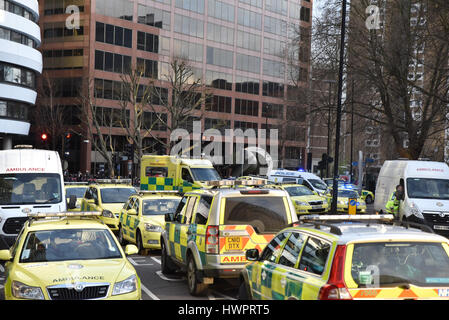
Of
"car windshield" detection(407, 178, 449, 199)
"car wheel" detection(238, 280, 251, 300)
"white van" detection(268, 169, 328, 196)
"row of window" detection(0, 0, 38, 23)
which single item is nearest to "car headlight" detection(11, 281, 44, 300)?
"car wheel" detection(238, 280, 251, 300)

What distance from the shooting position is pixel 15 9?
53.7 metres

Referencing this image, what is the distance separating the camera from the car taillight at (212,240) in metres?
9.89

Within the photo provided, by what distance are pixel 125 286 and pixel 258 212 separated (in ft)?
10.9

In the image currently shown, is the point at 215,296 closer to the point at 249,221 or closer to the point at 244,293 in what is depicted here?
the point at 249,221

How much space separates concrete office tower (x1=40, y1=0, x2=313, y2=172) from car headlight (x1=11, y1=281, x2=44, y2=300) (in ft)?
174

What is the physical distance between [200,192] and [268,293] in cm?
447

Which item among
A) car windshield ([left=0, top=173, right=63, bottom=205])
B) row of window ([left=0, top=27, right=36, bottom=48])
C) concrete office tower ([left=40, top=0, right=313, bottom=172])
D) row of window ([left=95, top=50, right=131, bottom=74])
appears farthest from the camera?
row of window ([left=95, top=50, right=131, bottom=74])

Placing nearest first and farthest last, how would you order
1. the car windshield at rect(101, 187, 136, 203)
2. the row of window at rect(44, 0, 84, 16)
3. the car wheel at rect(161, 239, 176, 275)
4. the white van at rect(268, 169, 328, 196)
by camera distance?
the car wheel at rect(161, 239, 176, 275), the car windshield at rect(101, 187, 136, 203), the white van at rect(268, 169, 328, 196), the row of window at rect(44, 0, 84, 16)

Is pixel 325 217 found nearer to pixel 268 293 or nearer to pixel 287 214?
pixel 268 293

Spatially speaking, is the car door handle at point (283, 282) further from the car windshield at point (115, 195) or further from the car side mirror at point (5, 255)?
the car windshield at point (115, 195)

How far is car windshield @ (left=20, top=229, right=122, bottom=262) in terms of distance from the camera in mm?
8312

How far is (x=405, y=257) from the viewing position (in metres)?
5.62

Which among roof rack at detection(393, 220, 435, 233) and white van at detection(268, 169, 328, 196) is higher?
roof rack at detection(393, 220, 435, 233)

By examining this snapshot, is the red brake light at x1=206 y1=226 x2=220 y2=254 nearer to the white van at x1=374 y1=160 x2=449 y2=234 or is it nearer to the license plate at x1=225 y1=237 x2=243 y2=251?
the license plate at x1=225 y1=237 x2=243 y2=251
